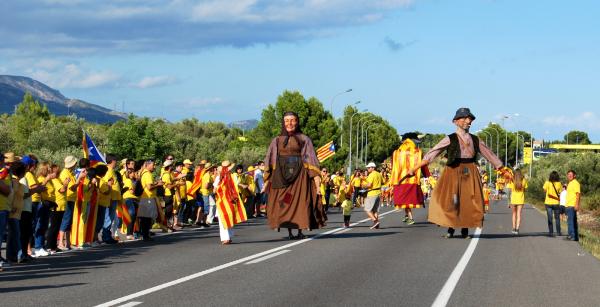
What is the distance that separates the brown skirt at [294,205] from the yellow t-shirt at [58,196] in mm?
3774

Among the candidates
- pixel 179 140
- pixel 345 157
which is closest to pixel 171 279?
pixel 179 140

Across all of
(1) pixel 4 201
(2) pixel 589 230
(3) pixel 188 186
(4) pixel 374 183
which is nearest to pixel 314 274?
(1) pixel 4 201

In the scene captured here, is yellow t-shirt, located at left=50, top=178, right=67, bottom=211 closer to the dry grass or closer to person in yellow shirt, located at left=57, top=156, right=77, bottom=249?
person in yellow shirt, located at left=57, top=156, right=77, bottom=249

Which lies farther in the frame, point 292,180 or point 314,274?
point 292,180

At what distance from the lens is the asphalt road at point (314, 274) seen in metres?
10.3

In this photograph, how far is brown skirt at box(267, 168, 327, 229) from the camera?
18234 mm

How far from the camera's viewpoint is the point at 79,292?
34.9ft

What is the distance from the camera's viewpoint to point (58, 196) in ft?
55.8

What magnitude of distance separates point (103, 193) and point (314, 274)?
692cm

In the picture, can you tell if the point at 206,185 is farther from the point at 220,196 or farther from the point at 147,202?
the point at 220,196

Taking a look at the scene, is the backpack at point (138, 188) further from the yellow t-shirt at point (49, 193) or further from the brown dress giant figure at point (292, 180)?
the yellow t-shirt at point (49, 193)

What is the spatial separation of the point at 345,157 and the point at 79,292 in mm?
92955

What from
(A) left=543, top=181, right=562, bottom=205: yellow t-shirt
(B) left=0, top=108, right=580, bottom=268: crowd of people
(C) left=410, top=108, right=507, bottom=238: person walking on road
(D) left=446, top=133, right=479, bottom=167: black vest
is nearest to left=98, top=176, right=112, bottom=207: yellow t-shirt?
(B) left=0, top=108, right=580, bottom=268: crowd of people

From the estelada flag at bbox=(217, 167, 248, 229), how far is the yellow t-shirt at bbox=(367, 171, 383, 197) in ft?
19.0
